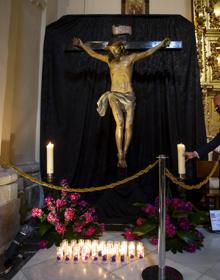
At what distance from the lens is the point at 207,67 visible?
3.98m

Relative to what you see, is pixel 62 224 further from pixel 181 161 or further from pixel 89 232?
pixel 181 161

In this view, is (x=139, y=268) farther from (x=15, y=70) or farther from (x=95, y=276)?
(x=15, y=70)

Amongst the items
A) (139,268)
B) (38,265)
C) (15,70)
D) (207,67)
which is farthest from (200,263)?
(207,67)

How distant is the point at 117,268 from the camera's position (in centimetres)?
178

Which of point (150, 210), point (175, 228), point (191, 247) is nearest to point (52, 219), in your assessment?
point (150, 210)

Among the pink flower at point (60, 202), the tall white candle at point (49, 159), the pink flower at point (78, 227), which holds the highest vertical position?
the tall white candle at point (49, 159)

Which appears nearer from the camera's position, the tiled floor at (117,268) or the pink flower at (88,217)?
the tiled floor at (117,268)

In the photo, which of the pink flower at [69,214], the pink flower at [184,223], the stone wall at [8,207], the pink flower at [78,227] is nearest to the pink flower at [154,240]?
the pink flower at [184,223]

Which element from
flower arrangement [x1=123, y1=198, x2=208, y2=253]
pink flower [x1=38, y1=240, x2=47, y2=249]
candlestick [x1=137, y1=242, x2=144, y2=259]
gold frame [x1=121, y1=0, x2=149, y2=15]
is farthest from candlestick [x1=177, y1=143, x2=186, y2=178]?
gold frame [x1=121, y1=0, x2=149, y2=15]

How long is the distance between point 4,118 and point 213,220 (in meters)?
2.48

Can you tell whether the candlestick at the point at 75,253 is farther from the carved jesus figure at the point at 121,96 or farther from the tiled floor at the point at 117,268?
the carved jesus figure at the point at 121,96

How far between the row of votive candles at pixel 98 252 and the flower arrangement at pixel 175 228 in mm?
255

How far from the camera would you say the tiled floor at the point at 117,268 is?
1.67 metres

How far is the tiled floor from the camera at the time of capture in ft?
5.48
